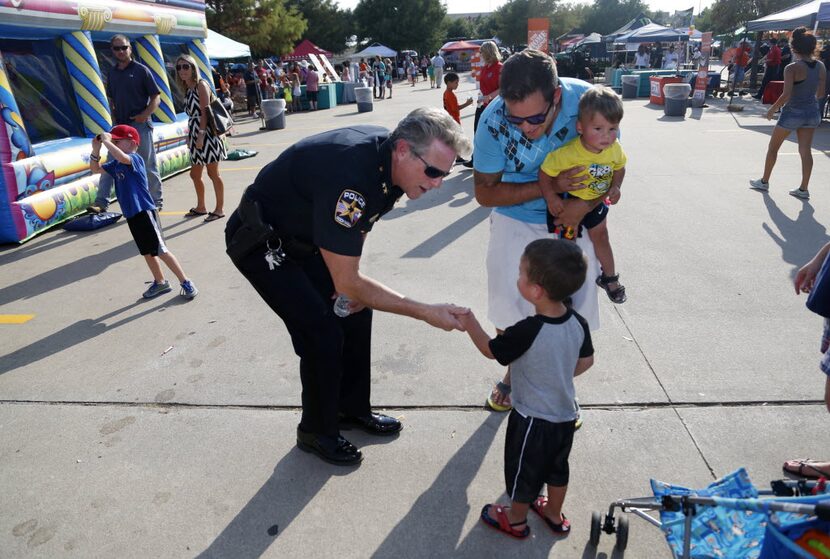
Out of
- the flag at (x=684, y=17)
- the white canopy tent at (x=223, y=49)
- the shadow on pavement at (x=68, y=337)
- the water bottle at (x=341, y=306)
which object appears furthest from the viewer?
the flag at (x=684, y=17)

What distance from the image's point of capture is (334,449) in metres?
2.83

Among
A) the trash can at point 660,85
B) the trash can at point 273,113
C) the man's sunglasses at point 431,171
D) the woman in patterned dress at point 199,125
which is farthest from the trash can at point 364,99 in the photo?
the man's sunglasses at point 431,171

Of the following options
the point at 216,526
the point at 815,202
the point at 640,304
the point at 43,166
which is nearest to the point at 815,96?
the point at 815,202

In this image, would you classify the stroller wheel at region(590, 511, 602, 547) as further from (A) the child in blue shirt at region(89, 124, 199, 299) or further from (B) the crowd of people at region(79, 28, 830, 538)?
(A) the child in blue shirt at region(89, 124, 199, 299)

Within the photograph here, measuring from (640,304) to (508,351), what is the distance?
8.75 ft

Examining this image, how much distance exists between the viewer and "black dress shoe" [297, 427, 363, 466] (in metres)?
2.82

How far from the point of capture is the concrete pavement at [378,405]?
2.50 m

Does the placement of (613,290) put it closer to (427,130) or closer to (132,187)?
(427,130)

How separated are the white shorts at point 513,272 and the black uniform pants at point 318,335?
68cm

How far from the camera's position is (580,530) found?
94.3 inches

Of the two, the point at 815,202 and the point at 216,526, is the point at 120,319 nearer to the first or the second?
the point at 216,526

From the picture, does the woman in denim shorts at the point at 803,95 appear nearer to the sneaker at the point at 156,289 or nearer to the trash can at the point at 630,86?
the sneaker at the point at 156,289

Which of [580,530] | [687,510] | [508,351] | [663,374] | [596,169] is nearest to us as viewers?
[687,510]

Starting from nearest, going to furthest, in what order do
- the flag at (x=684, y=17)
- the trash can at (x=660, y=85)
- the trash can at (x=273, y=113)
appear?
1. the trash can at (x=273, y=113)
2. the trash can at (x=660, y=85)
3. the flag at (x=684, y=17)
